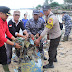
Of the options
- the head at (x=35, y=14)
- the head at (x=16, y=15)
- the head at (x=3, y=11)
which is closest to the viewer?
the head at (x=3, y=11)

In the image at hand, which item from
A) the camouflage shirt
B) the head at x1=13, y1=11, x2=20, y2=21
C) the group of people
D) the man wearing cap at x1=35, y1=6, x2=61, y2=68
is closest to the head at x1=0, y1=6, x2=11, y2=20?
the group of people

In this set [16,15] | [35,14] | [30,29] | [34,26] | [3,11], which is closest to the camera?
[3,11]

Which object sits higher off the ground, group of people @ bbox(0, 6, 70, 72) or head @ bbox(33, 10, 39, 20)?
head @ bbox(33, 10, 39, 20)

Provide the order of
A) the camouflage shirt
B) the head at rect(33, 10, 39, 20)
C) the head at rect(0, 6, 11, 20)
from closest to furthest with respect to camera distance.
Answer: the head at rect(0, 6, 11, 20) < the head at rect(33, 10, 39, 20) < the camouflage shirt

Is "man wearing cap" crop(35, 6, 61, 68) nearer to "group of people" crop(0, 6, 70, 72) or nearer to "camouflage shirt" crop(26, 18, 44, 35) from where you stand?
"group of people" crop(0, 6, 70, 72)

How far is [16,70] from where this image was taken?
2824mm

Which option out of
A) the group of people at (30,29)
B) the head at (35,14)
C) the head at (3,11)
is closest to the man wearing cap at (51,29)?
the group of people at (30,29)

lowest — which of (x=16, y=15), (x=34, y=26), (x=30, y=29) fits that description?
(x=30, y=29)

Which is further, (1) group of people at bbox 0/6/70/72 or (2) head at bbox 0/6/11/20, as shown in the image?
(1) group of people at bbox 0/6/70/72

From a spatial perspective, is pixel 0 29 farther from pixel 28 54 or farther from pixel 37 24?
pixel 37 24

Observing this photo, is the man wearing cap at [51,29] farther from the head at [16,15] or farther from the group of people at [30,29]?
the head at [16,15]

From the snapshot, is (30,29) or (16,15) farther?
(30,29)

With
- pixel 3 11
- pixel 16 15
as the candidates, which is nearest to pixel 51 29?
pixel 16 15

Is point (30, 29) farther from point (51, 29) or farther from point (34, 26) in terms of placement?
point (51, 29)
